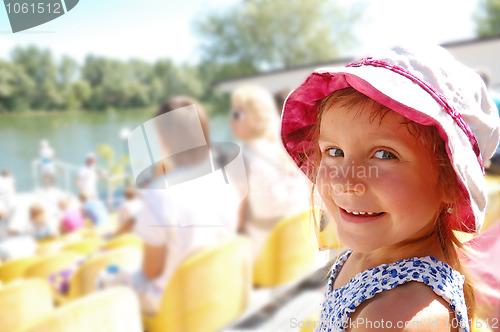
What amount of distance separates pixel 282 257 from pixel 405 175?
2.25ft

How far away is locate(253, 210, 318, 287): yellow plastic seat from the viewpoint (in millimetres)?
894

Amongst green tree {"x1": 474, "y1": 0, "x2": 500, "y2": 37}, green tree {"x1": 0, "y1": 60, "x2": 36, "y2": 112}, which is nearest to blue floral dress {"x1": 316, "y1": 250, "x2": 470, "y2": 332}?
green tree {"x1": 0, "y1": 60, "x2": 36, "y2": 112}

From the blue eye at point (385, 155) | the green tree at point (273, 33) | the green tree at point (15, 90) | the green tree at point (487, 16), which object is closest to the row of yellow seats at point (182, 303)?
the green tree at point (15, 90)

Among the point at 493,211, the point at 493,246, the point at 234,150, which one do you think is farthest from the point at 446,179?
the point at 493,211

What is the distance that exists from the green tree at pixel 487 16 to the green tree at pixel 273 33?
3709 millimetres

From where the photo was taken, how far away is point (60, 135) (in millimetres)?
5539

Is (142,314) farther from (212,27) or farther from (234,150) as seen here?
(212,27)

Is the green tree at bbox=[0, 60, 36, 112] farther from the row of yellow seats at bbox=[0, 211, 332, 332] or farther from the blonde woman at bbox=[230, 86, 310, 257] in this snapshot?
the blonde woman at bbox=[230, 86, 310, 257]

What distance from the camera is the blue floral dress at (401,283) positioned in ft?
0.90

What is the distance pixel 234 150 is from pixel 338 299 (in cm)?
32

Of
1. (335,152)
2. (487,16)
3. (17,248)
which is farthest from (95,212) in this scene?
(487,16)

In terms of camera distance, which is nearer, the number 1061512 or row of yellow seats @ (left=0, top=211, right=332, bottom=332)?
the number 1061512

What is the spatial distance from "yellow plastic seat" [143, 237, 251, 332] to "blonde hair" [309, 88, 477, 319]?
0.42 meters

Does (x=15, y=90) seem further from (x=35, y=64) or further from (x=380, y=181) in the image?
(x=380, y=181)
